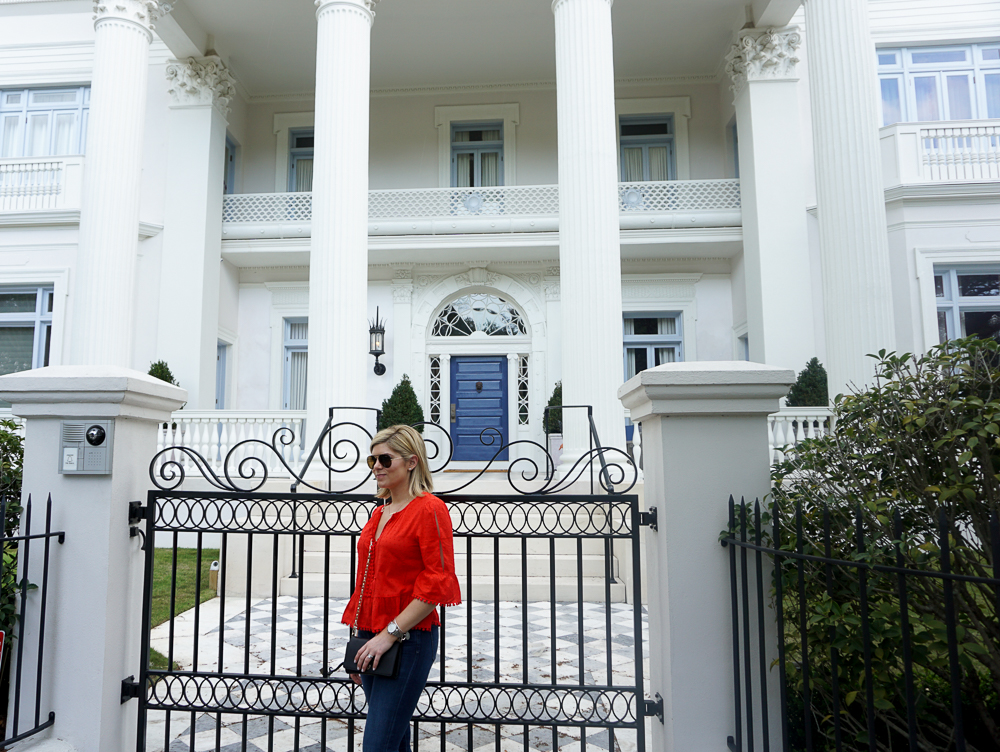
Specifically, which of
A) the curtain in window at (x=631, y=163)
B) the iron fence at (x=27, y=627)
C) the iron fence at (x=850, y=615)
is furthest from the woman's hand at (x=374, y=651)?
the curtain in window at (x=631, y=163)

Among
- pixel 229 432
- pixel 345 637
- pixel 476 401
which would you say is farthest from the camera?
pixel 476 401

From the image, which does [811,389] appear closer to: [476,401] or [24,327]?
[476,401]

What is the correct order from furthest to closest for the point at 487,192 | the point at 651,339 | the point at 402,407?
the point at 651,339, the point at 487,192, the point at 402,407

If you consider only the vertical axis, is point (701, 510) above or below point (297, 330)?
below

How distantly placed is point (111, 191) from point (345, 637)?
8.88 metres

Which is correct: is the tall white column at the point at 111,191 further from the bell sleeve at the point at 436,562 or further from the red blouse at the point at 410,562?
the bell sleeve at the point at 436,562

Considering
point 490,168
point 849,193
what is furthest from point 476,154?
point 849,193

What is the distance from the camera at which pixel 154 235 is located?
13539 mm

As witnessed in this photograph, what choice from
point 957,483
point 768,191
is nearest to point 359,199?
point 768,191

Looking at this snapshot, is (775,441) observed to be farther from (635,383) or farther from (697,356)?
(635,383)

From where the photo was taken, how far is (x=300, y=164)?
15711mm

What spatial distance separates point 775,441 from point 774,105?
22.7 ft

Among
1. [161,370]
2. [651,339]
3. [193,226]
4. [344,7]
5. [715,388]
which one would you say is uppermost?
[344,7]

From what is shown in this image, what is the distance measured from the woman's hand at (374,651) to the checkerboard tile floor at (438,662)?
568 millimetres
